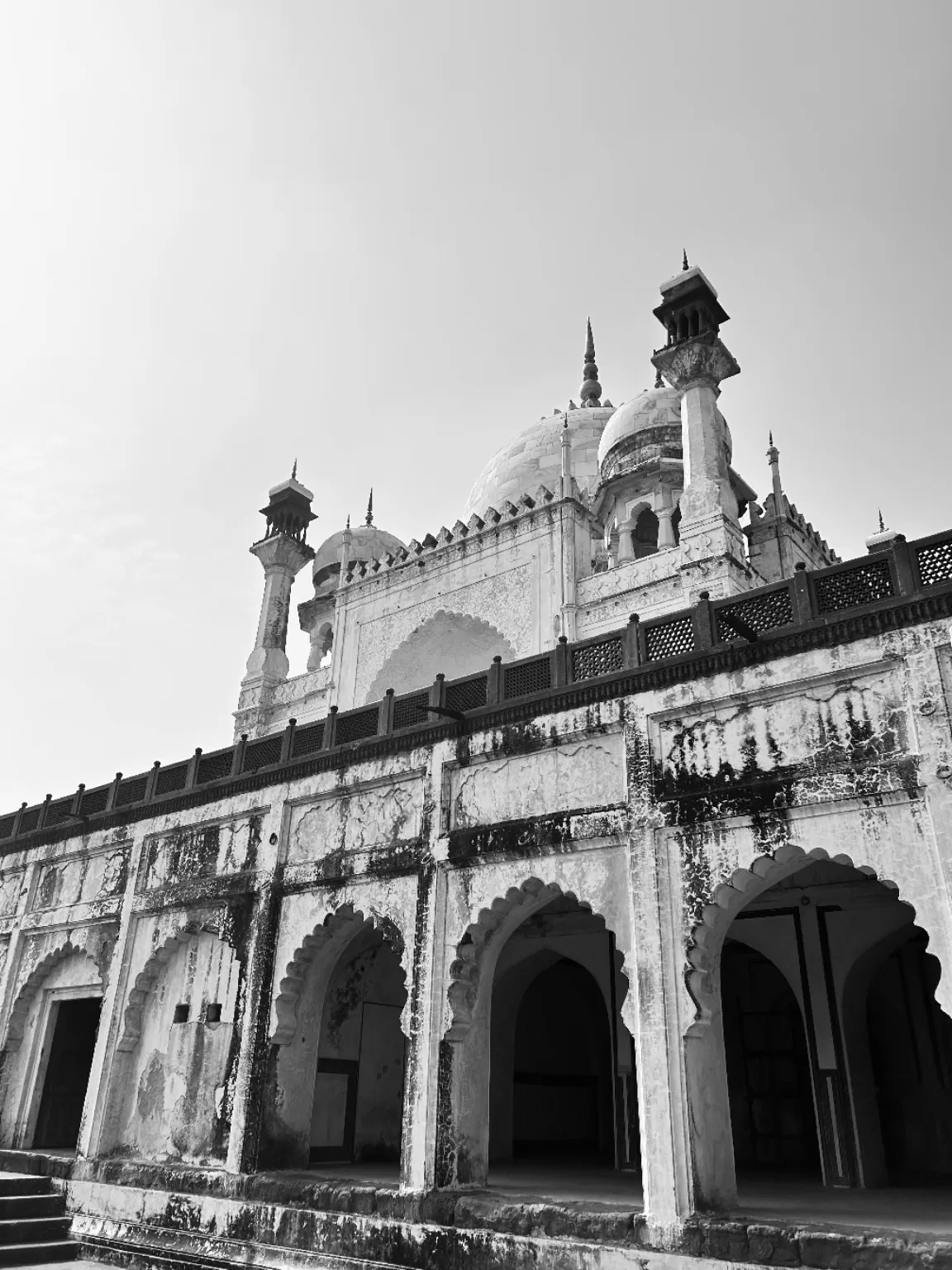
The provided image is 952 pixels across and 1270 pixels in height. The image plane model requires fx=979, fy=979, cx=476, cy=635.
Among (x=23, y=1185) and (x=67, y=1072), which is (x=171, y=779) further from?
(x=23, y=1185)

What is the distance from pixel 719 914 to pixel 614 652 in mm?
2783

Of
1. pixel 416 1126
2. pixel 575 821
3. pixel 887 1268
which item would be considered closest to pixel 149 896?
pixel 416 1126

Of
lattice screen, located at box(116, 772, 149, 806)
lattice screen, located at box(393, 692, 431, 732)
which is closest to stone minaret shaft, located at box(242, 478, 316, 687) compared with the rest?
lattice screen, located at box(116, 772, 149, 806)

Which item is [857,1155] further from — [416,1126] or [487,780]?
[487,780]

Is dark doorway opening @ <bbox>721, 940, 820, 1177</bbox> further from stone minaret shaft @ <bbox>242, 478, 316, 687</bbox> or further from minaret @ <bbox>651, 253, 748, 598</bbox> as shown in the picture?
stone minaret shaft @ <bbox>242, 478, 316, 687</bbox>

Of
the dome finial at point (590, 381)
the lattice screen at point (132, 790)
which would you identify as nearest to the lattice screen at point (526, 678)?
the lattice screen at point (132, 790)

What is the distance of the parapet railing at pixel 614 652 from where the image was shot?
8297 millimetres

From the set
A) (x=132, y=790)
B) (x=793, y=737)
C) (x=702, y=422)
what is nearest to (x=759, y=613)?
(x=793, y=737)

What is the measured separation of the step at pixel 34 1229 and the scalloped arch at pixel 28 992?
3.69 meters

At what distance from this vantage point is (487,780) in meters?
10.2

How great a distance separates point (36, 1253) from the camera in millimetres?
10781

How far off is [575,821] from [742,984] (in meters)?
5.40

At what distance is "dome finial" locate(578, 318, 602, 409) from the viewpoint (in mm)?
32062

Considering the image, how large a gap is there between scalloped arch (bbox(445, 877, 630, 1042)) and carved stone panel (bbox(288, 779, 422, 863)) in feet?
4.41
